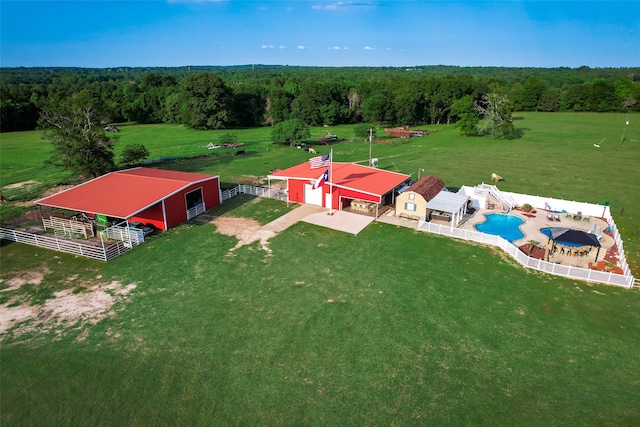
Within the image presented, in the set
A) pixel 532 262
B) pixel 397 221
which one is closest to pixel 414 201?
pixel 397 221

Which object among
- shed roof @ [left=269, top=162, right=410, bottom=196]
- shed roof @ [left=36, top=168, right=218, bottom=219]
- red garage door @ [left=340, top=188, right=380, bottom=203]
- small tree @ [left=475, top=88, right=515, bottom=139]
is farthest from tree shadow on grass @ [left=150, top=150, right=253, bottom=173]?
small tree @ [left=475, top=88, right=515, bottom=139]

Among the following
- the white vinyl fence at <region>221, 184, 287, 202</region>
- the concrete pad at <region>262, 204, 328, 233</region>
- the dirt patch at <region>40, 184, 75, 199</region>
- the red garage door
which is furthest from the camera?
the dirt patch at <region>40, 184, 75, 199</region>

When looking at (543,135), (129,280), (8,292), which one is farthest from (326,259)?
(543,135)

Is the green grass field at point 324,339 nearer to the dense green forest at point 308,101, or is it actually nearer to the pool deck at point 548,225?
the pool deck at point 548,225

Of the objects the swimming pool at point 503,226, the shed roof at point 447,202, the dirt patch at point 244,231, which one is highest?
the shed roof at point 447,202

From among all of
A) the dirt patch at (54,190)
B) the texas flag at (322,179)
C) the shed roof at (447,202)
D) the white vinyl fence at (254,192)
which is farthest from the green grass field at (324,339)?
the dirt patch at (54,190)

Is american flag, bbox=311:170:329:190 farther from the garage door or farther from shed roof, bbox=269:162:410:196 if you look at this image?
the garage door

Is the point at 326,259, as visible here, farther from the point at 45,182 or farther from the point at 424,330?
the point at 45,182
